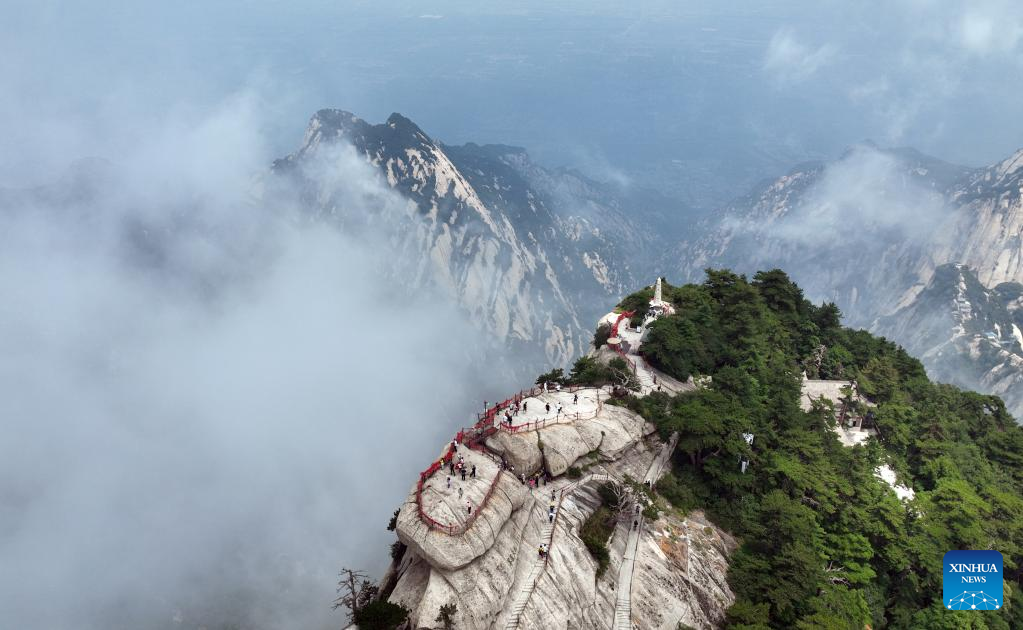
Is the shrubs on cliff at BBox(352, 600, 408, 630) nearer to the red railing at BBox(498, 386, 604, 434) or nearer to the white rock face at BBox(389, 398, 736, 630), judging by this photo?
the white rock face at BBox(389, 398, 736, 630)

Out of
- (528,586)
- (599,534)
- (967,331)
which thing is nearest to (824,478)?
(599,534)

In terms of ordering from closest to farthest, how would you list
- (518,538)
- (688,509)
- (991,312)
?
(518,538) < (688,509) < (991,312)

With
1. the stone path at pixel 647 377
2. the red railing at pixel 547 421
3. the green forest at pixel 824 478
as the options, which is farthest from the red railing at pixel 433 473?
the stone path at pixel 647 377

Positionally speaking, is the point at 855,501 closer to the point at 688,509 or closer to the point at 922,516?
the point at 922,516

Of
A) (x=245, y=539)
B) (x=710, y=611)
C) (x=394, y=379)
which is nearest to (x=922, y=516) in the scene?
(x=710, y=611)

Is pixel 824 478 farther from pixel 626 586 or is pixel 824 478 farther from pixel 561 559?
pixel 561 559
